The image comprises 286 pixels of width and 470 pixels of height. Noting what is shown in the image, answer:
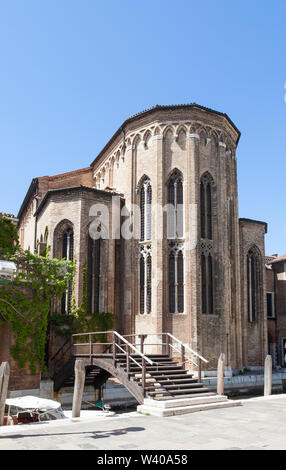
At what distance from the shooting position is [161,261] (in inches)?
864

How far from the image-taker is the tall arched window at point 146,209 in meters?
23.1

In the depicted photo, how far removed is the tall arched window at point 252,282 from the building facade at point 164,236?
1791 millimetres

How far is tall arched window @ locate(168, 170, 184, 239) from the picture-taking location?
2252 centimetres

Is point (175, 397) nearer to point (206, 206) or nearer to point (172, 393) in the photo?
point (172, 393)

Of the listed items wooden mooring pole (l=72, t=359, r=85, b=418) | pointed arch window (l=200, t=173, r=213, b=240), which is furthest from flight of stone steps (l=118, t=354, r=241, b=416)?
pointed arch window (l=200, t=173, r=213, b=240)

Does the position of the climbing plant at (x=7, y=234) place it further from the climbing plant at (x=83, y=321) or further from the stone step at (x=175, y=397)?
the stone step at (x=175, y=397)

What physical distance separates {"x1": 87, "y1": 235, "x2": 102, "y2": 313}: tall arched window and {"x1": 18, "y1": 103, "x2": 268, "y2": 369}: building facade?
50mm

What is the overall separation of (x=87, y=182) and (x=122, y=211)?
8.20 m

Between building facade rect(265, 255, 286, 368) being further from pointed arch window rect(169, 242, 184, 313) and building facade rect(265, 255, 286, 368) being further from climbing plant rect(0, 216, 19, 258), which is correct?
climbing plant rect(0, 216, 19, 258)

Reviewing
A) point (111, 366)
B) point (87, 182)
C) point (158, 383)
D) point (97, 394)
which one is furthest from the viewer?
point (87, 182)

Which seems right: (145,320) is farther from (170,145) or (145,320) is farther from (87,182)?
(87,182)

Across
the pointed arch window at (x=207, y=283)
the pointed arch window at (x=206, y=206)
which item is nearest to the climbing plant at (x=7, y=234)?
the pointed arch window at (x=207, y=283)

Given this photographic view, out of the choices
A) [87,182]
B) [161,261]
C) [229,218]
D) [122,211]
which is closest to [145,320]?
[161,261]

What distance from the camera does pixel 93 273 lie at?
22.5m
